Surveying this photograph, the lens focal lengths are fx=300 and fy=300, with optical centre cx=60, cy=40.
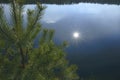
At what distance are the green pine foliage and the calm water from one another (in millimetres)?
41852

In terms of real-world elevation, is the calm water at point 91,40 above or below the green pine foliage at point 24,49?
below

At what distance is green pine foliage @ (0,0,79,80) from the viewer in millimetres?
6738

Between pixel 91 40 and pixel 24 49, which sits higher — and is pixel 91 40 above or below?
below

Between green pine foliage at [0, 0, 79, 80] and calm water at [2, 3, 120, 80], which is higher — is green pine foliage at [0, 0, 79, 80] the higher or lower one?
the higher one

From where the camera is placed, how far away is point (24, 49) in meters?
7.34

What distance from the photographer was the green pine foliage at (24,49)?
22.1 ft

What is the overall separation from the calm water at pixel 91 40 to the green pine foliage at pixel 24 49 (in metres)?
41.9

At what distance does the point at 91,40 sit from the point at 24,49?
79.2m

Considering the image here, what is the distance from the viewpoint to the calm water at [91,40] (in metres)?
62.9

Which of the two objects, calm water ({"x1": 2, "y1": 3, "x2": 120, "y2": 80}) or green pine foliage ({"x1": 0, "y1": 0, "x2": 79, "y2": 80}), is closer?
green pine foliage ({"x1": 0, "y1": 0, "x2": 79, "y2": 80})

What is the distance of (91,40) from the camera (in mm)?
85938

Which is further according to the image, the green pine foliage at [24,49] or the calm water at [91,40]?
the calm water at [91,40]

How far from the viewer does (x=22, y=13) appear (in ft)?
22.0

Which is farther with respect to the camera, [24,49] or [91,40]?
[91,40]
